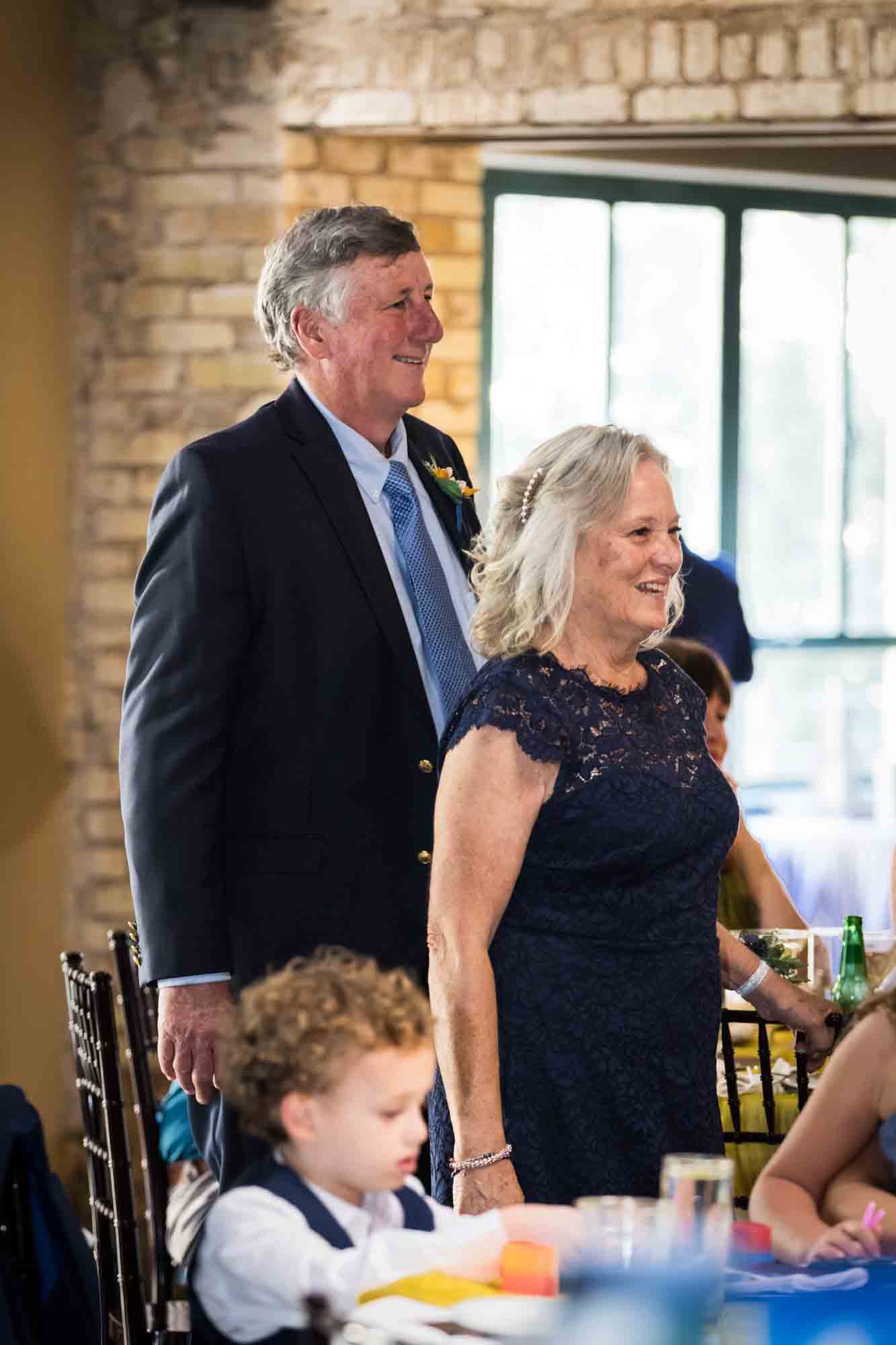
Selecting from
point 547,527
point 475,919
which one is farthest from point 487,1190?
point 547,527

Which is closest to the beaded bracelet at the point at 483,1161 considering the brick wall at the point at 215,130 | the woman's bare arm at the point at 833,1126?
the woman's bare arm at the point at 833,1126

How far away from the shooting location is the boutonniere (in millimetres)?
2898

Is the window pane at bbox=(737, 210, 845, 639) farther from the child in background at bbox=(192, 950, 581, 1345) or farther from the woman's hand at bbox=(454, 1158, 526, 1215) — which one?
the child in background at bbox=(192, 950, 581, 1345)

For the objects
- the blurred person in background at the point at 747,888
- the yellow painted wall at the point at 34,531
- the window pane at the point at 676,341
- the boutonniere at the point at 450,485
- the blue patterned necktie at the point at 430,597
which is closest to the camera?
the blue patterned necktie at the point at 430,597

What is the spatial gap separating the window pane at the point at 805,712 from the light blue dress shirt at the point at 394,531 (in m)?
4.36

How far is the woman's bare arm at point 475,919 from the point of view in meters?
2.15

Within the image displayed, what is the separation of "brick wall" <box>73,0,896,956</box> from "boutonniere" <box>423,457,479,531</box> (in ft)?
7.63

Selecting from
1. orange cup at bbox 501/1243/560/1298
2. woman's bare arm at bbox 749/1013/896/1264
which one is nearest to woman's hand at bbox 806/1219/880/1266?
woman's bare arm at bbox 749/1013/896/1264

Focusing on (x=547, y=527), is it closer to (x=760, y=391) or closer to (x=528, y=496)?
(x=528, y=496)

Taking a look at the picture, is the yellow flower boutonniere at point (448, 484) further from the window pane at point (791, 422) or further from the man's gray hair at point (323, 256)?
the window pane at point (791, 422)

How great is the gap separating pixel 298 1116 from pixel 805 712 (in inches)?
235

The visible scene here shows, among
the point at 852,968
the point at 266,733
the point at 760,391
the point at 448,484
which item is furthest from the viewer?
the point at 760,391

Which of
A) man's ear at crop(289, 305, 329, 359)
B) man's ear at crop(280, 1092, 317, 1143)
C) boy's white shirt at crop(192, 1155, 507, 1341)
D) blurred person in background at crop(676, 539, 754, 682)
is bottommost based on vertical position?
boy's white shirt at crop(192, 1155, 507, 1341)

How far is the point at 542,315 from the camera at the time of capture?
675cm
